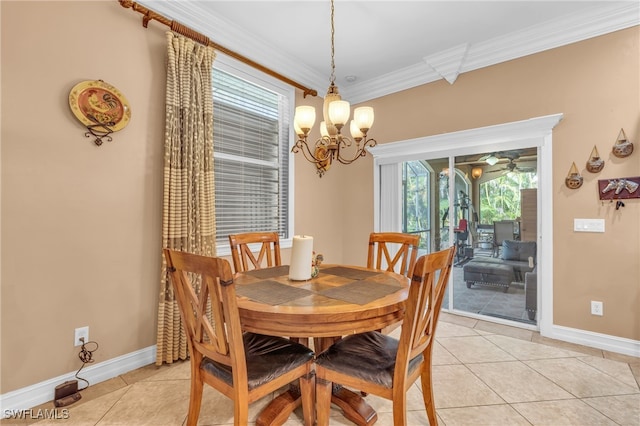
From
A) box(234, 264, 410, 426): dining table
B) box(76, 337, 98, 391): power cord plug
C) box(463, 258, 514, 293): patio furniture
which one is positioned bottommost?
box(76, 337, 98, 391): power cord plug

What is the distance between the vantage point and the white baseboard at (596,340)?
101 inches

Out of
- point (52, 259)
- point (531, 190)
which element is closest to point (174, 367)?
point (52, 259)

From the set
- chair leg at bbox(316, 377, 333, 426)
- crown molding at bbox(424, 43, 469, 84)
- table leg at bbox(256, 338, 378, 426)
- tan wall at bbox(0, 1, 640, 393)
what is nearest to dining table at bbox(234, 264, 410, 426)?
table leg at bbox(256, 338, 378, 426)

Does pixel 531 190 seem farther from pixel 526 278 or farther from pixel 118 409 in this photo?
pixel 118 409

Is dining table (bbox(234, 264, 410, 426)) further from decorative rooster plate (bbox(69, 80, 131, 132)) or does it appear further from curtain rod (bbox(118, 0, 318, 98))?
curtain rod (bbox(118, 0, 318, 98))

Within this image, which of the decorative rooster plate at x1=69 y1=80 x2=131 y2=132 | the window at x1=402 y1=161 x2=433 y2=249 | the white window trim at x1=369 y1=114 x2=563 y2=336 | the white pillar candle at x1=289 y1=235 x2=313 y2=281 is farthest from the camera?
the window at x1=402 y1=161 x2=433 y2=249

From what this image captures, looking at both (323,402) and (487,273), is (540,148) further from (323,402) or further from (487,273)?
(323,402)

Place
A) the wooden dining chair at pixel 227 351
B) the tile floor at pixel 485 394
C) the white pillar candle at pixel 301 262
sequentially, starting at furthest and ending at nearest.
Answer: the white pillar candle at pixel 301 262 → the tile floor at pixel 485 394 → the wooden dining chair at pixel 227 351

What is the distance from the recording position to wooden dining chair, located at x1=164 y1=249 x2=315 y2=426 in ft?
4.20

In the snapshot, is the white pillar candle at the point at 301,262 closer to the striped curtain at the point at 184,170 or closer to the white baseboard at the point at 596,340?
the striped curtain at the point at 184,170

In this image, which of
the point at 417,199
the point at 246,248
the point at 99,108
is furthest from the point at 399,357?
the point at 417,199

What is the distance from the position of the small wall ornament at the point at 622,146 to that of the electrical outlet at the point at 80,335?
14.1 feet

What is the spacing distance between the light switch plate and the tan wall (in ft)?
0.17

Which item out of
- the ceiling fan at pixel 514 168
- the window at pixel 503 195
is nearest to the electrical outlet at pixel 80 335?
the window at pixel 503 195
